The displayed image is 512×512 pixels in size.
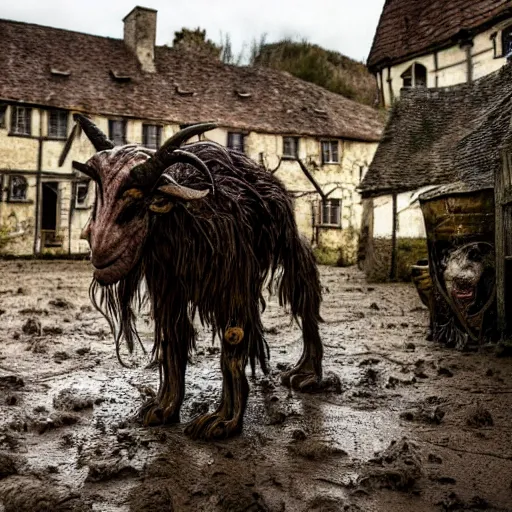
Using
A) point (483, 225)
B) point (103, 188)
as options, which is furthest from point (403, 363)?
point (103, 188)

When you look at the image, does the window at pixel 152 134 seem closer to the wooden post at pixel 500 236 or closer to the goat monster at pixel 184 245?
the wooden post at pixel 500 236

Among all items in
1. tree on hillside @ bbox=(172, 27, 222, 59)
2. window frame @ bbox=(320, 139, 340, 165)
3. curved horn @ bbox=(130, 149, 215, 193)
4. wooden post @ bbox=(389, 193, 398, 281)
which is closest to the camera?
curved horn @ bbox=(130, 149, 215, 193)

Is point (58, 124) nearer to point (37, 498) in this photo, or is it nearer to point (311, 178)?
point (311, 178)

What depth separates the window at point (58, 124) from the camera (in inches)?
848

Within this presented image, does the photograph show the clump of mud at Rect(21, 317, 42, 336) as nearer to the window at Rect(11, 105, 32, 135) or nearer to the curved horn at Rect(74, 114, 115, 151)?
the curved horn at Rect(74, 114, 115, 151)

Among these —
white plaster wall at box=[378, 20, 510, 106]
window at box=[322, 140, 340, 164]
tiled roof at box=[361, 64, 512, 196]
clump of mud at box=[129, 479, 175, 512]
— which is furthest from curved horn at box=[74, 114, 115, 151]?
window at box=[322, 140, 340, 164]

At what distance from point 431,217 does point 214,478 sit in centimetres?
397

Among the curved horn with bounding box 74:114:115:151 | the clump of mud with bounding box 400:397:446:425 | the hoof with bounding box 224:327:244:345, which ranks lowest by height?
the clump of mud with bounding box 400:397:446:425

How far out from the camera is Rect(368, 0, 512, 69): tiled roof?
22125mm

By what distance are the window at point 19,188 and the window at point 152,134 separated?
4877 millimetres

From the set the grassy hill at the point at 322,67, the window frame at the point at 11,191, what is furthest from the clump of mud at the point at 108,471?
the grassy hill at the point at 322,67

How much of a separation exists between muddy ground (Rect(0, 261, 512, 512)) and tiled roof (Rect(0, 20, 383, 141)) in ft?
60.6

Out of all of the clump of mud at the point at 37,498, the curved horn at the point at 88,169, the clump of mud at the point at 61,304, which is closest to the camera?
the clump of mud at the point at 37,498

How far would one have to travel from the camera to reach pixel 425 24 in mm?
25219
